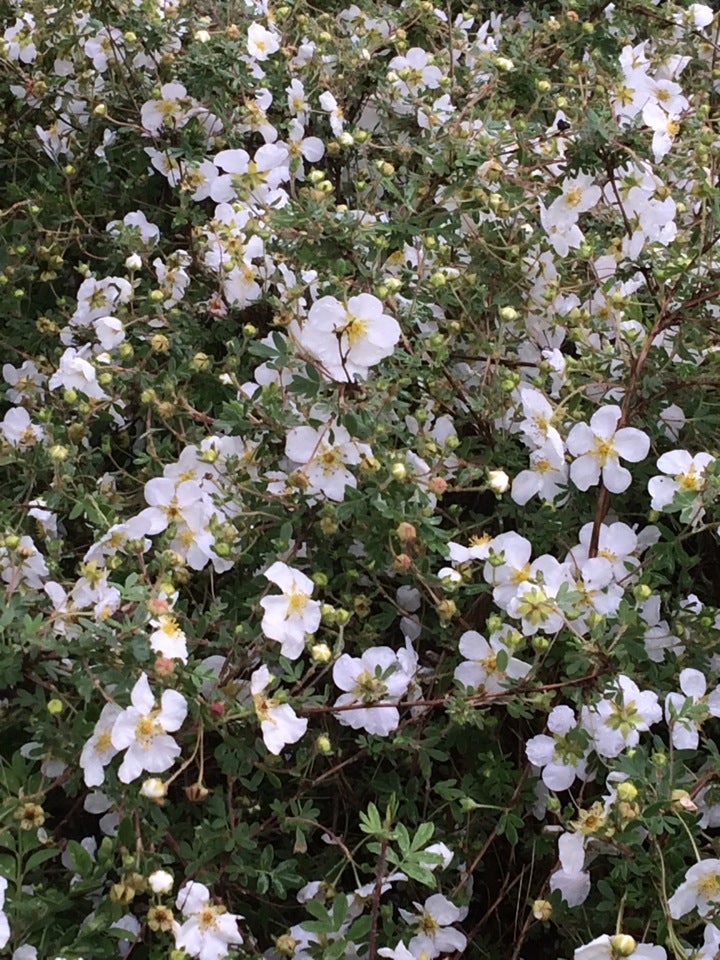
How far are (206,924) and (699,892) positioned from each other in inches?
26.0

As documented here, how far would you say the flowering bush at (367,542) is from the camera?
1334 mm

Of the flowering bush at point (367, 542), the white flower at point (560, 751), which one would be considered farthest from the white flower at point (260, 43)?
the white flower at point (560, 751)

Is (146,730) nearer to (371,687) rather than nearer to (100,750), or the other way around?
(100,750)

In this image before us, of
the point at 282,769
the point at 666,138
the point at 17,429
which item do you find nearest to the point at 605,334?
the point at 666,138

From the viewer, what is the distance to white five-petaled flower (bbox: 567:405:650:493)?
61.6 inches

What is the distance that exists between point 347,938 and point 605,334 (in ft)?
3.69

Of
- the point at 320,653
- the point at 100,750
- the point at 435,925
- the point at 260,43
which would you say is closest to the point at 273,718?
the point at 320,653

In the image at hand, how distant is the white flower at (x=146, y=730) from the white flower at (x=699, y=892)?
0.70 m

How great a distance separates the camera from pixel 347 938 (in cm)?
129

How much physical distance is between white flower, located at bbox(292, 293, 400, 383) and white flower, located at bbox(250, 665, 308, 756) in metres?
0.47

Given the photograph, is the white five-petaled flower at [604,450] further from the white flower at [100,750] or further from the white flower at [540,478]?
the white flower at [100,750]

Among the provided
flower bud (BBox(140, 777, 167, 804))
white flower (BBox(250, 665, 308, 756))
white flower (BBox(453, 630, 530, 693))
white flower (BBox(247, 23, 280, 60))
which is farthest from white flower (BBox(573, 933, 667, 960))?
white flower (BBox(247, 23, 280, 60))

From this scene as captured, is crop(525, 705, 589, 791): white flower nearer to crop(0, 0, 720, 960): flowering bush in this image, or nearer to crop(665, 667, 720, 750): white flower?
crop(0, 0, 720, 960): flowering bush

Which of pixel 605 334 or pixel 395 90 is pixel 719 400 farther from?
pixel 395 90
